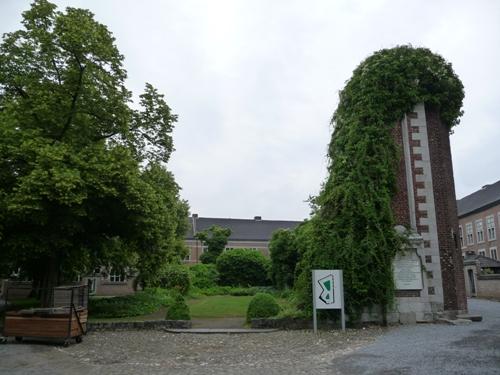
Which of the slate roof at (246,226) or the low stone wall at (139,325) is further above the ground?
the slate roof at (246,226)

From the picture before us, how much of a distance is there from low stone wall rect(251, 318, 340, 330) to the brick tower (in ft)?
8.31

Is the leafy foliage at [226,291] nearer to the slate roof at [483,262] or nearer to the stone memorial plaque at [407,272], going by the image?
the slate roof at [483,262]

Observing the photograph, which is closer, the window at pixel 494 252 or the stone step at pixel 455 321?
the stone step at pixel 455 321

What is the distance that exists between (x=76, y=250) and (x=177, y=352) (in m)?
8.77

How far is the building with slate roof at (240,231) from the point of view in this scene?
2889 inches

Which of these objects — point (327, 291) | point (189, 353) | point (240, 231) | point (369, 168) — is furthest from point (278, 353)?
point (240, 231)

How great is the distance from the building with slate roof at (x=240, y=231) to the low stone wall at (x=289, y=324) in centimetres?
5644

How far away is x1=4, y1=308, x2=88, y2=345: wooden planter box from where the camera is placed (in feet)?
43.3

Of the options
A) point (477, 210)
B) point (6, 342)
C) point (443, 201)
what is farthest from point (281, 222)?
point (6, 342)

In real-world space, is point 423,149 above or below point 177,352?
above

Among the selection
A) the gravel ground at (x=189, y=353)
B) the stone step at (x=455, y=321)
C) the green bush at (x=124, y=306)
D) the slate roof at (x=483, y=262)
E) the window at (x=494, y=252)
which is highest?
the window at (x=494, y=252)

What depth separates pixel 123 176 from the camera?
615 inches

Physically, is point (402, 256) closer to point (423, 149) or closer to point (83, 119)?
point (423, 149)

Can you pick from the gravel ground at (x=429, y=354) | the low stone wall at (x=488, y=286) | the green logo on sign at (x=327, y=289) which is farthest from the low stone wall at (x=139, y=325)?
the low stone wall at (x=488, y=286)
